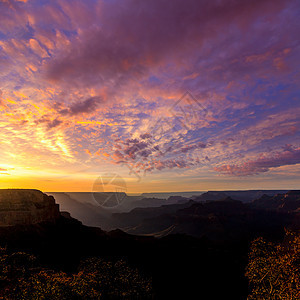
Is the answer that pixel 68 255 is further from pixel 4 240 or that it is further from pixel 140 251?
pixel 140 251

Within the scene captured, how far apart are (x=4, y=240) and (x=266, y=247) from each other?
2817 inches

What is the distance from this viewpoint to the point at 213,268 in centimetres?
7244

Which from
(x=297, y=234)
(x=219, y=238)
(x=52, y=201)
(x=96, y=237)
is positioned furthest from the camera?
(x=219, y=238)

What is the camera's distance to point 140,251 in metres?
74.6

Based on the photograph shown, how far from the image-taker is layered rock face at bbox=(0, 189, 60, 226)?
216 ft

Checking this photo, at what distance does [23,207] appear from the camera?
69.5 m

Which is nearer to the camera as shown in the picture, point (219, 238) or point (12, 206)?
point (12, 206)

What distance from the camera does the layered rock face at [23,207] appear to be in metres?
65.7

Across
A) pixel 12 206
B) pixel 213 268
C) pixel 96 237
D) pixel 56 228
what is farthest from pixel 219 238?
pixel 12 206

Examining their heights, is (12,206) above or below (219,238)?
above

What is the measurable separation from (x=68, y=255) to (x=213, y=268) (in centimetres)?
5498

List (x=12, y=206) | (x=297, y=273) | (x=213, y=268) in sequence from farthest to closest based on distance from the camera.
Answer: (x=213, y=268) < (x=12, y=206) < (x=297, y=273)

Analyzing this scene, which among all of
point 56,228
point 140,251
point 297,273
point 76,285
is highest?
point 297,273

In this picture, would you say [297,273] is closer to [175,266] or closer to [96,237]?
[175,266]
